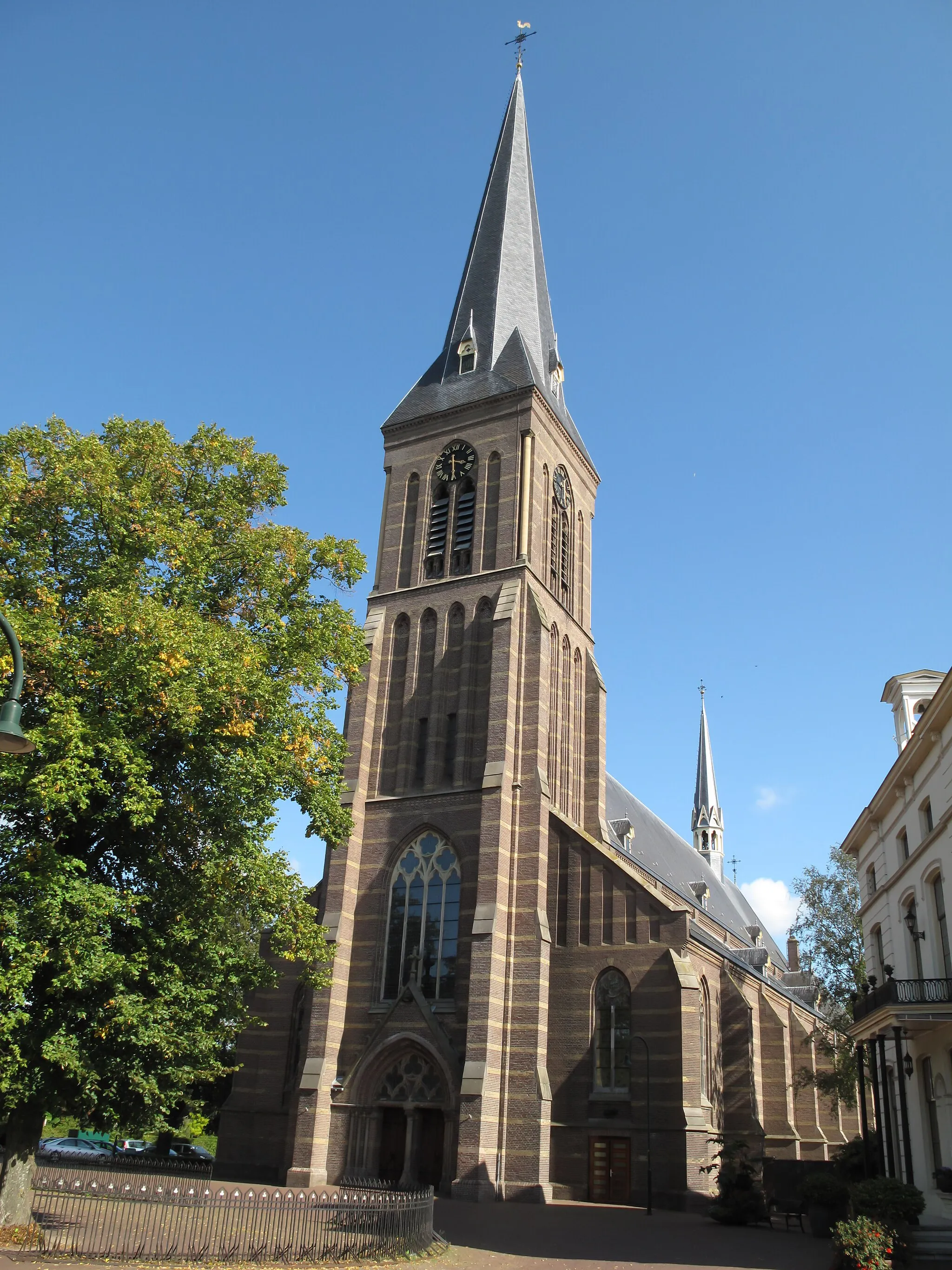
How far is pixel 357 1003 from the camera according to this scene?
3067cm

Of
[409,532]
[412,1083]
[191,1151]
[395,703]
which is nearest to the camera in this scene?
[412,1083]

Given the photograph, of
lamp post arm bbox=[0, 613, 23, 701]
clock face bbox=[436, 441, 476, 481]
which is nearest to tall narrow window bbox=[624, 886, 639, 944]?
clock face bbox=[436, 441, 476, 481]

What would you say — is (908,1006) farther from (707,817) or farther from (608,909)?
(707,817)

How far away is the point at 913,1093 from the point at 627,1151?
9.40 meters

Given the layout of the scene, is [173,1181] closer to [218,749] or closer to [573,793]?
[218,749]

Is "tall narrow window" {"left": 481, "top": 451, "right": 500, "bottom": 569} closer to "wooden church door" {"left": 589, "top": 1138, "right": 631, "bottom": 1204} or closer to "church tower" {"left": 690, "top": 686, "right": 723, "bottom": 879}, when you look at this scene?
"wooden church door" {"left": 589, "top": 1138, "right": 631, "bottom": 1204}

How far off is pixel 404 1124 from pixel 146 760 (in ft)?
57.6

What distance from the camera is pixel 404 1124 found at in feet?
95.5

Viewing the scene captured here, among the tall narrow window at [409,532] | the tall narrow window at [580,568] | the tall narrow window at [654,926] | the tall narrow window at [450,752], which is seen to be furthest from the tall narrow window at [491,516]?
the tall narrow window at [654,926]

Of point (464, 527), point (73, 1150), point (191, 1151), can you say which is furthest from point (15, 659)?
point (191, 1151)

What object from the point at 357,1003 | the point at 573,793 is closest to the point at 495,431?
the point at 573,793

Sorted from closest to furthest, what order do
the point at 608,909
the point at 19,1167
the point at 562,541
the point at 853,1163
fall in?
the point at 19,1167 → the point at 853,1163 → the point at 608,909 → the point at 562,541

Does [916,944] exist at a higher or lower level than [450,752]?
lower

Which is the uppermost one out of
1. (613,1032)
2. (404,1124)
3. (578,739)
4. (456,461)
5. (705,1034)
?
(456,461)
